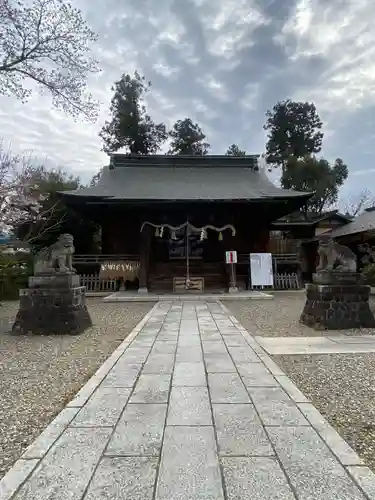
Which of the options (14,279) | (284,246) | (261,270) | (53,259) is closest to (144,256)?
(261,270)

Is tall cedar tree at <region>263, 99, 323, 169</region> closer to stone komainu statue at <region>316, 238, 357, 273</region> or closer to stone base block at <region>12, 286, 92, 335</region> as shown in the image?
stone komainu statue at <region>316, 238, 357, 273</region>

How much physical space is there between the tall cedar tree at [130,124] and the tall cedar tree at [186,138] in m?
1.34

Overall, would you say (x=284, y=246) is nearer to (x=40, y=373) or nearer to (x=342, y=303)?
(x=342, y=303)

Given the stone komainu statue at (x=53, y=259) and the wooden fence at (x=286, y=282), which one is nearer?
the stone komainu statue at (x=53, y=259)

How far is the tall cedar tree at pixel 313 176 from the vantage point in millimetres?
23344

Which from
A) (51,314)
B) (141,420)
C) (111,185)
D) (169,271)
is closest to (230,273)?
(169,271)

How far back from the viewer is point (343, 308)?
19.5ft

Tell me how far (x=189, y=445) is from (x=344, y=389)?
171 cm

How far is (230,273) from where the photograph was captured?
1216 centimetres

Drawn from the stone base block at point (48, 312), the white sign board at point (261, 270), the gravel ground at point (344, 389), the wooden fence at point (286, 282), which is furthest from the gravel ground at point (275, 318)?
the stone base block at point (48, 312)

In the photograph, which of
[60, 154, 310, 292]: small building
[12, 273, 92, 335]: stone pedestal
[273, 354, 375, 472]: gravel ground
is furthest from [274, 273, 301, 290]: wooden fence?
[273, 354, 375, 472]: gravel ground

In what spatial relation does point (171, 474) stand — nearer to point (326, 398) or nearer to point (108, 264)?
point (326, 398)

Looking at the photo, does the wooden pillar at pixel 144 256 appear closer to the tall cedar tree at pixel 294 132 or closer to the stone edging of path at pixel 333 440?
the stone edging of path at pixel 333 440

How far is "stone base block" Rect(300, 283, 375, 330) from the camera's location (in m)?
5.91
